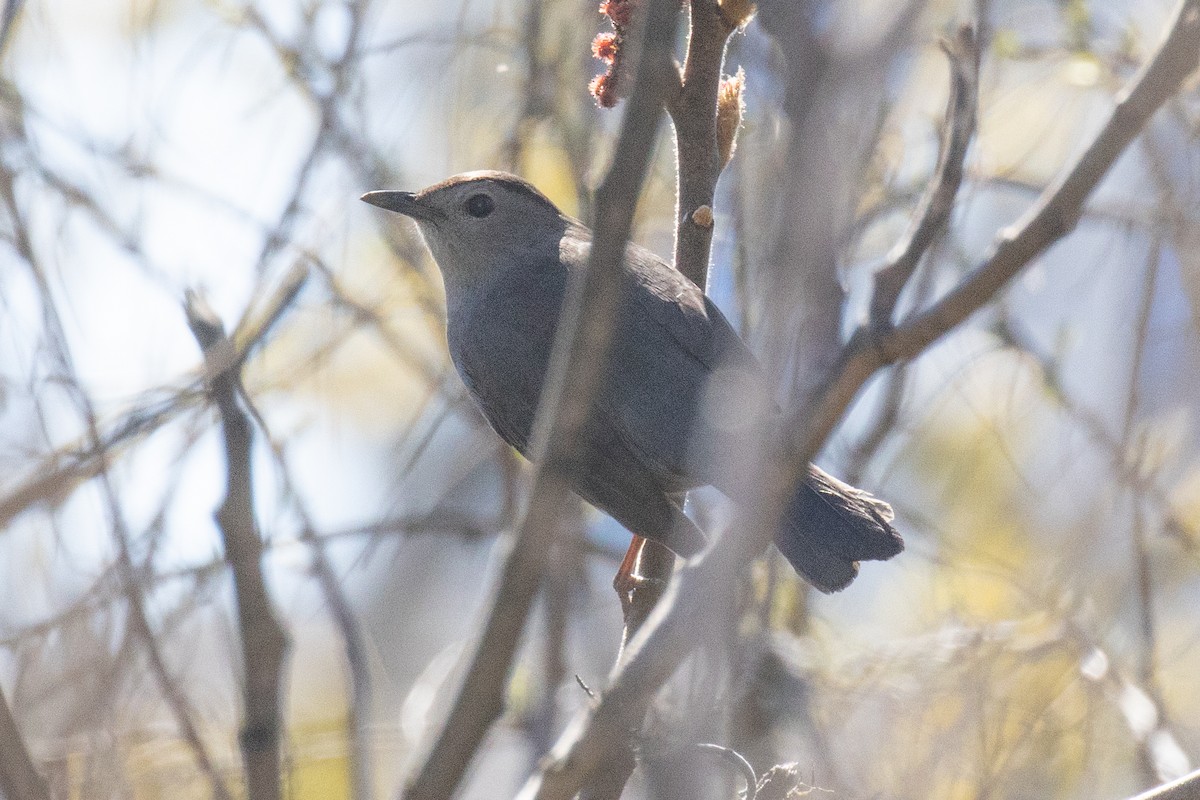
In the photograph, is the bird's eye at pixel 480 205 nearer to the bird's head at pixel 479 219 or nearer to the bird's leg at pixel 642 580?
the bird's head at pixel 479 219

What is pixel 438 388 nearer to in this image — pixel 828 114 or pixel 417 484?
pixel 417 484

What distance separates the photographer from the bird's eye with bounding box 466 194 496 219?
4.74 metres

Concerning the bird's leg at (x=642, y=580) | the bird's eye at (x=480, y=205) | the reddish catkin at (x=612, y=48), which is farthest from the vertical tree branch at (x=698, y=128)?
the bird's eye at (x=480, y=205)

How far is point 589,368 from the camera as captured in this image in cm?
168

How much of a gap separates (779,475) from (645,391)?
211 cm

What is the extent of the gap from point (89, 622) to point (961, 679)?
2842 mm

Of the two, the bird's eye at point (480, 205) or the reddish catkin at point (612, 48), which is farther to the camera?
the bird's eye at point (480, 205)

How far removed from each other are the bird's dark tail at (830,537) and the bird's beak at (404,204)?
6.27 ft

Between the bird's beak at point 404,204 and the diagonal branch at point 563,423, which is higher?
the diagonal branch at point 563,423

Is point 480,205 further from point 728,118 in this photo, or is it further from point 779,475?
point 779,475

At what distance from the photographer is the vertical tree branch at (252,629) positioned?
1.73 m

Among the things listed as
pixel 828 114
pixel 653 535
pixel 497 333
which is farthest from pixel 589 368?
pixel 497 333

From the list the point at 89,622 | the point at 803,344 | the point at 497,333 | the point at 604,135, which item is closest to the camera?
the point at 803,344

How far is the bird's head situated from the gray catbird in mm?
48
